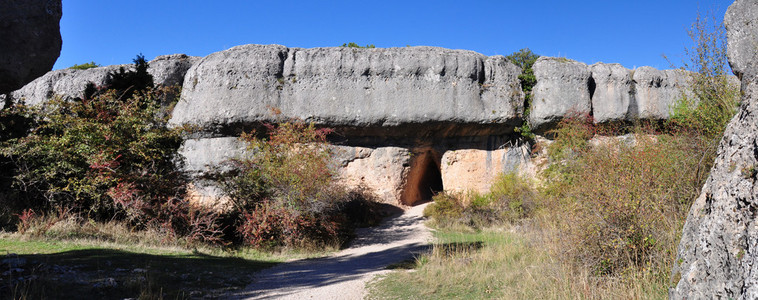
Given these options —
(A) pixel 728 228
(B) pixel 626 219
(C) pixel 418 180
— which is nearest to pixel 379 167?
(C) pixel 418 180

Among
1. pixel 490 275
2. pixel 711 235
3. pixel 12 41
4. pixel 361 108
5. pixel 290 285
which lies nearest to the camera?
pixel 711 235

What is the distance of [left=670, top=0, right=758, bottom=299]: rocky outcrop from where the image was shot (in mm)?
2164

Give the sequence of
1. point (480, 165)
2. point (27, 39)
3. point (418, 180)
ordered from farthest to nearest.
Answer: point (418, 180) → point (480, 165) → point (27, 39)

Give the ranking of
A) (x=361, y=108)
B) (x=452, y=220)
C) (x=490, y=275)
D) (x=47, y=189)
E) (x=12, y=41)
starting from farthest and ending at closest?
(x=361, y=108) → (x=452, y=220) → (x=47, y=189) → (x=490, y=275) → (x=12, y=41)

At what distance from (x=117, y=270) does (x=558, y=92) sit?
49.9ft

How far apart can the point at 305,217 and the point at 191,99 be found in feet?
27.5

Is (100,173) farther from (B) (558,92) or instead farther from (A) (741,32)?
(B) (558,92)

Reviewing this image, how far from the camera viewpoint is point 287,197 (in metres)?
11.7

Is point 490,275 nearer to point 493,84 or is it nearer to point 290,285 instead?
point 290,285

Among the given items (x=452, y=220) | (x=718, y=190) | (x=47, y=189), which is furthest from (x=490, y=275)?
(x=47, y=189)

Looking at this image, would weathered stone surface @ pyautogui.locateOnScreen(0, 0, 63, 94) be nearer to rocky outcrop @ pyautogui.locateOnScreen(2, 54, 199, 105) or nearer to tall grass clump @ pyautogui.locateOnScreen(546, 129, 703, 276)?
tall grass clump @ pyautogui.locateOnScreen(546, 129, 703, 276)

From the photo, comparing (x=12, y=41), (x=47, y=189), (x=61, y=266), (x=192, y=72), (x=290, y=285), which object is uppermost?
(x=192, y=72)

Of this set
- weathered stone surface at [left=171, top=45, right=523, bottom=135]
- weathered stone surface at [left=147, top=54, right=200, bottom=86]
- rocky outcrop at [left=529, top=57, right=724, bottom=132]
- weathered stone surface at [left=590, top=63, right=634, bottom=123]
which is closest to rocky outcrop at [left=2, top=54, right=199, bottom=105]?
weathered stone surface at [left=147, top=54, right=200, bottom=86]

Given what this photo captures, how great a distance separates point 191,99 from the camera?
672 inches
